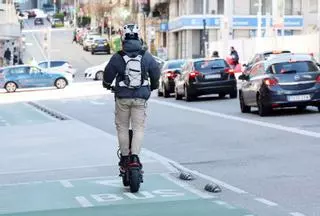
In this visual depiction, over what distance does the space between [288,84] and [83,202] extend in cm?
1304

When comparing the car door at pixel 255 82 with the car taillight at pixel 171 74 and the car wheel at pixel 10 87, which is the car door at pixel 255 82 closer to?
the car taillight at pixel 171 74

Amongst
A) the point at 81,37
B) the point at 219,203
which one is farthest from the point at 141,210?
the point at 81,37

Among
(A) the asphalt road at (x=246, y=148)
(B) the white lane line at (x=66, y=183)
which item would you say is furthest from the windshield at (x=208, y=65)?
(B) the white lane line at (x=66, y=183)

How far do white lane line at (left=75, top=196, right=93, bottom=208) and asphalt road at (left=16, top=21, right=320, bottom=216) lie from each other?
161 cm

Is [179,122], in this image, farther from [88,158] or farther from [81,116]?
[88,158]

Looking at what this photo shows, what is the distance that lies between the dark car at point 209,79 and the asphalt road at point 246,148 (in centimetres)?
227

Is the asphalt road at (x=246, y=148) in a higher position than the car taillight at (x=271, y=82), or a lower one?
lower

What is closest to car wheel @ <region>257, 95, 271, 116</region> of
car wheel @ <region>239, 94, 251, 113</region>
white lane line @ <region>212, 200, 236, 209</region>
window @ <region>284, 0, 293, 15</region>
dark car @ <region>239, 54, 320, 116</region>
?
dark car @ <region>239, 54, 320, 116</region>

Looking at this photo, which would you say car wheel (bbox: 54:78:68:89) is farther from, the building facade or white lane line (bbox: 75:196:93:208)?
white lane line (bbox: 75:196:93:208)

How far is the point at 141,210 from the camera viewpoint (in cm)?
980

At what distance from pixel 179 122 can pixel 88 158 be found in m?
8.10

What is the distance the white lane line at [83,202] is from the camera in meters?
10.3

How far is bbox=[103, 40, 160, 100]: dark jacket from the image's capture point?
10.9 m

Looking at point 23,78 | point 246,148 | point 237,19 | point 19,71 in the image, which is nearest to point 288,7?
point 237,19
